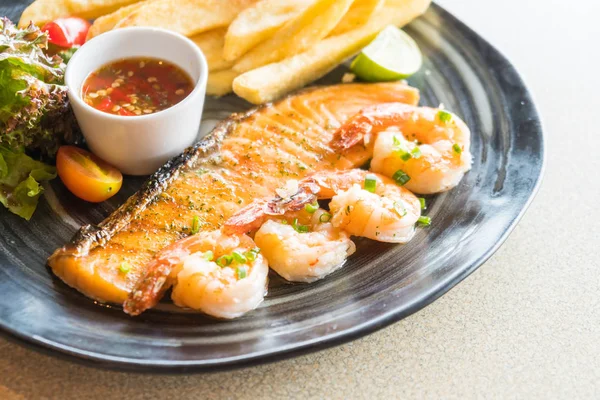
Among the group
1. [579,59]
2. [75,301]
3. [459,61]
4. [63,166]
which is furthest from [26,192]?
[579,59]

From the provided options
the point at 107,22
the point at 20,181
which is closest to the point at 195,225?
the point at 20,181

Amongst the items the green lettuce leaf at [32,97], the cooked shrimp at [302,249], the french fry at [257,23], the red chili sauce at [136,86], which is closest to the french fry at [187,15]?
the french fry at [257,23]

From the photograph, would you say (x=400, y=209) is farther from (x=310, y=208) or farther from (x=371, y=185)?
(x=310, y=208)

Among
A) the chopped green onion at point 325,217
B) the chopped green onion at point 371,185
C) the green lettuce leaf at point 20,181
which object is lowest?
the green lettuce leaf at point 20,181

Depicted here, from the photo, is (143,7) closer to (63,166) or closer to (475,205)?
(63,166)

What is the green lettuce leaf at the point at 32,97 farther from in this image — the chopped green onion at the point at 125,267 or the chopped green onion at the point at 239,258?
the chopped green onion at the point at 239,258

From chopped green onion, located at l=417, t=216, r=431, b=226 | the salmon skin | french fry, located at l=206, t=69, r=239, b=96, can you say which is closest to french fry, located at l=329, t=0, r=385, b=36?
the salmon skin
